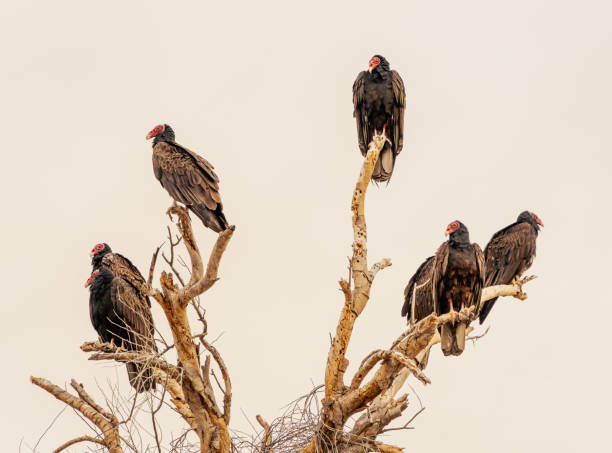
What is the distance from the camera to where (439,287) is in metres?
6.68

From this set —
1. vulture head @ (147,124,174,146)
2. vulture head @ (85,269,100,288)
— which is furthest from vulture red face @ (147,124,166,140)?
vulture head @ (85,269,100,288)

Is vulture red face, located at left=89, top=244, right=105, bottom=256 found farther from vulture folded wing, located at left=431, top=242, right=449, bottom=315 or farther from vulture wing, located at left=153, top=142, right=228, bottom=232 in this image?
vulture folded wing, located at left=431, top=242, right=449, bottom=315

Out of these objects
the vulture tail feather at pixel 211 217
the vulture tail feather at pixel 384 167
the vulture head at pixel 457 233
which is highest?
the vulture tail feather at pixel 384 167

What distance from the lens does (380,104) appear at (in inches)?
304

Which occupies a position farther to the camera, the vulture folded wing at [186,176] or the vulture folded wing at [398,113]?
the vulture folded wing at [398,113]

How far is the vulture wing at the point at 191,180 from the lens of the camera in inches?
250

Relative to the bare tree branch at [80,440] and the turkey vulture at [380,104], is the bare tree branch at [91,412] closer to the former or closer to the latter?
the bare tree branch at [80,440]

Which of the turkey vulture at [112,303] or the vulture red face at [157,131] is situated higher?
the vulture red face at [157,131]

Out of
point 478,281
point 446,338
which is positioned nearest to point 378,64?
point 478,281

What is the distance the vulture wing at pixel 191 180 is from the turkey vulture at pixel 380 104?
166 centimetres

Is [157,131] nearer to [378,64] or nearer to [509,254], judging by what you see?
[378,64]

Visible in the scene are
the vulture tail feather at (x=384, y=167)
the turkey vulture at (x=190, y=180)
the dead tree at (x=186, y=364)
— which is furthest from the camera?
the vulture tail feather at (x=384, y=167)

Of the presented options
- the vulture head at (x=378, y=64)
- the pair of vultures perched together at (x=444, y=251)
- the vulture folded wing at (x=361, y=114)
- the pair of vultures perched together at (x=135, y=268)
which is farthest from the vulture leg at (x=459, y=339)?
the vulture head at (x=378, y=64)

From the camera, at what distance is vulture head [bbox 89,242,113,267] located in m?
7.29
